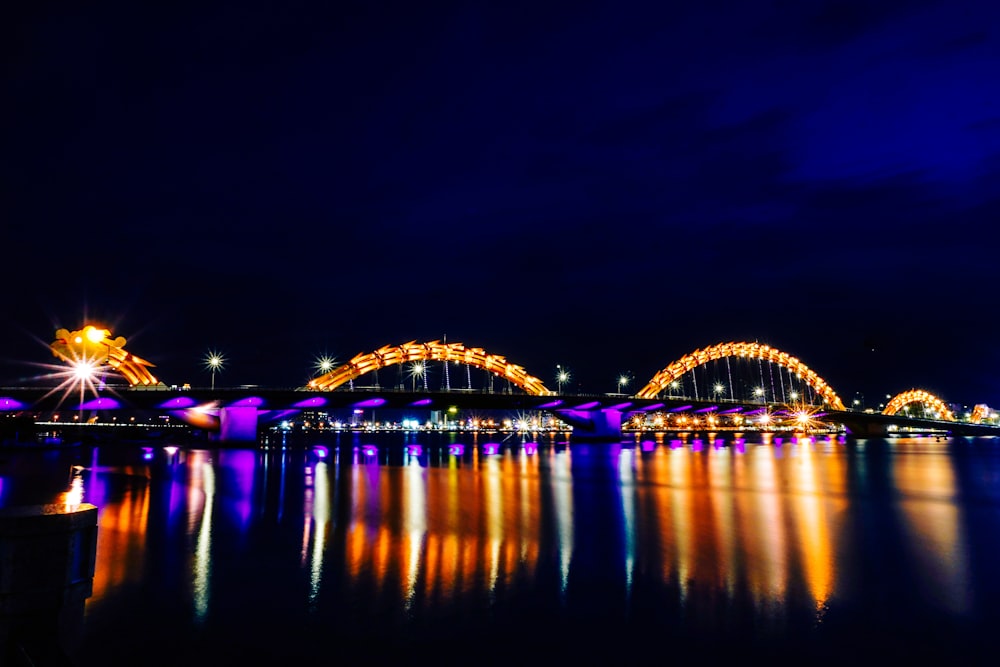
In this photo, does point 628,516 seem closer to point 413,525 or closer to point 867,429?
point 413,525

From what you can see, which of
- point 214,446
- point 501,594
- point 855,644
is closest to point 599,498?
point 501,594

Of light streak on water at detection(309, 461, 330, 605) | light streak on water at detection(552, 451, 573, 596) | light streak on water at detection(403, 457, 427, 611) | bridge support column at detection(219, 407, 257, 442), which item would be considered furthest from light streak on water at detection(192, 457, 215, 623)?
bridge support column at detection(219, 407, 257, 442)

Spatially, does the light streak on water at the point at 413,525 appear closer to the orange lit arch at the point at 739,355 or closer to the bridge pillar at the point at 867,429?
the orange lit arch at the point at 739,355

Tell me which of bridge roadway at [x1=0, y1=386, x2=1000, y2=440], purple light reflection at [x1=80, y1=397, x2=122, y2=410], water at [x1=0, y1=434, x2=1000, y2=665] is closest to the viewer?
water at [x1=0, y1=434, x2=1000, y2=665]

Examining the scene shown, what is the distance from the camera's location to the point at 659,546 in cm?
1670

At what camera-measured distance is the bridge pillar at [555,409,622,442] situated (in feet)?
357

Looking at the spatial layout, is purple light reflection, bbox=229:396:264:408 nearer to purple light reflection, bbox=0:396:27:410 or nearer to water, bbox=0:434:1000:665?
purple light reflection, bbox=0:396:27:410

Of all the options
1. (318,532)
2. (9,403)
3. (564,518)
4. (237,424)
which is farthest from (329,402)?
(318,532)

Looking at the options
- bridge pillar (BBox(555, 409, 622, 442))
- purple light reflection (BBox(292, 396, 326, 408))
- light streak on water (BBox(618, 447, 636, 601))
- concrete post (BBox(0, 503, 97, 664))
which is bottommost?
light streak on water (BBox(618, 447, 636, 601))

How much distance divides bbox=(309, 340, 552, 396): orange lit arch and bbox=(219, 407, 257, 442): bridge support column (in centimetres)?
1115

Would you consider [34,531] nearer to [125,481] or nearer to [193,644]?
[193,644]

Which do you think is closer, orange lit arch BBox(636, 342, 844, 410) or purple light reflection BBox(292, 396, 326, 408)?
purple light reflection BBox(292, 396, 326, 408)

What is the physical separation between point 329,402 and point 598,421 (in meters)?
46.8

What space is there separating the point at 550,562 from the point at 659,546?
147 inches
